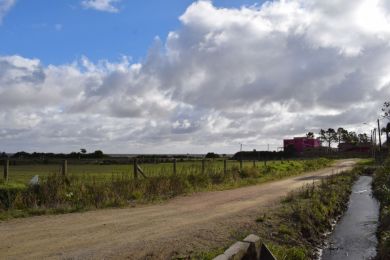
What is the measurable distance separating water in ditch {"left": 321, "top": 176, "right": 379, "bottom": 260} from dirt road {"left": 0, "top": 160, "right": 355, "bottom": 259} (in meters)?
2.59

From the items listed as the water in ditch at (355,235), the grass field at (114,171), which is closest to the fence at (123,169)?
the grass field at (114,171)

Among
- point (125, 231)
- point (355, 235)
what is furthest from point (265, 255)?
point (355, 235)

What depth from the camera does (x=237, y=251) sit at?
9.76 metres

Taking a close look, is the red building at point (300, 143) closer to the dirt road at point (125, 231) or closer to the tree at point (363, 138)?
the tree at point (363, 138)

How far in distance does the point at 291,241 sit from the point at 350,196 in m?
14.9

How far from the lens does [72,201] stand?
1766 centimetres

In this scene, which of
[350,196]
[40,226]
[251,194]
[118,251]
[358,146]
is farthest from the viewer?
[358,146]

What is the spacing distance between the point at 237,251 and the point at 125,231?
3799 millimetres

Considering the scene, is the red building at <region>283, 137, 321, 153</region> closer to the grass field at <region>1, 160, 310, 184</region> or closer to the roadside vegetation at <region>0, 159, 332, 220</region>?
the grass field at <region>1, 160, 310, 184</region>

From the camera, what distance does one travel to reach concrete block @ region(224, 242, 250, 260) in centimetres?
950

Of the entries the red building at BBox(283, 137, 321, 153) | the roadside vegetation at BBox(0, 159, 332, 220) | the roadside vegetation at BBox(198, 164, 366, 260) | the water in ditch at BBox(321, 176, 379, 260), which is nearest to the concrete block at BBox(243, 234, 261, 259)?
the roadside vegetation at BBox(198, 164, 366, 260)

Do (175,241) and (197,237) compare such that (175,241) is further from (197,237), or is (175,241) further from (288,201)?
(288,201)

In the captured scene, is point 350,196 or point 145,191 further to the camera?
point 350,196

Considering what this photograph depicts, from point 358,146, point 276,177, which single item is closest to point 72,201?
point 276,177
